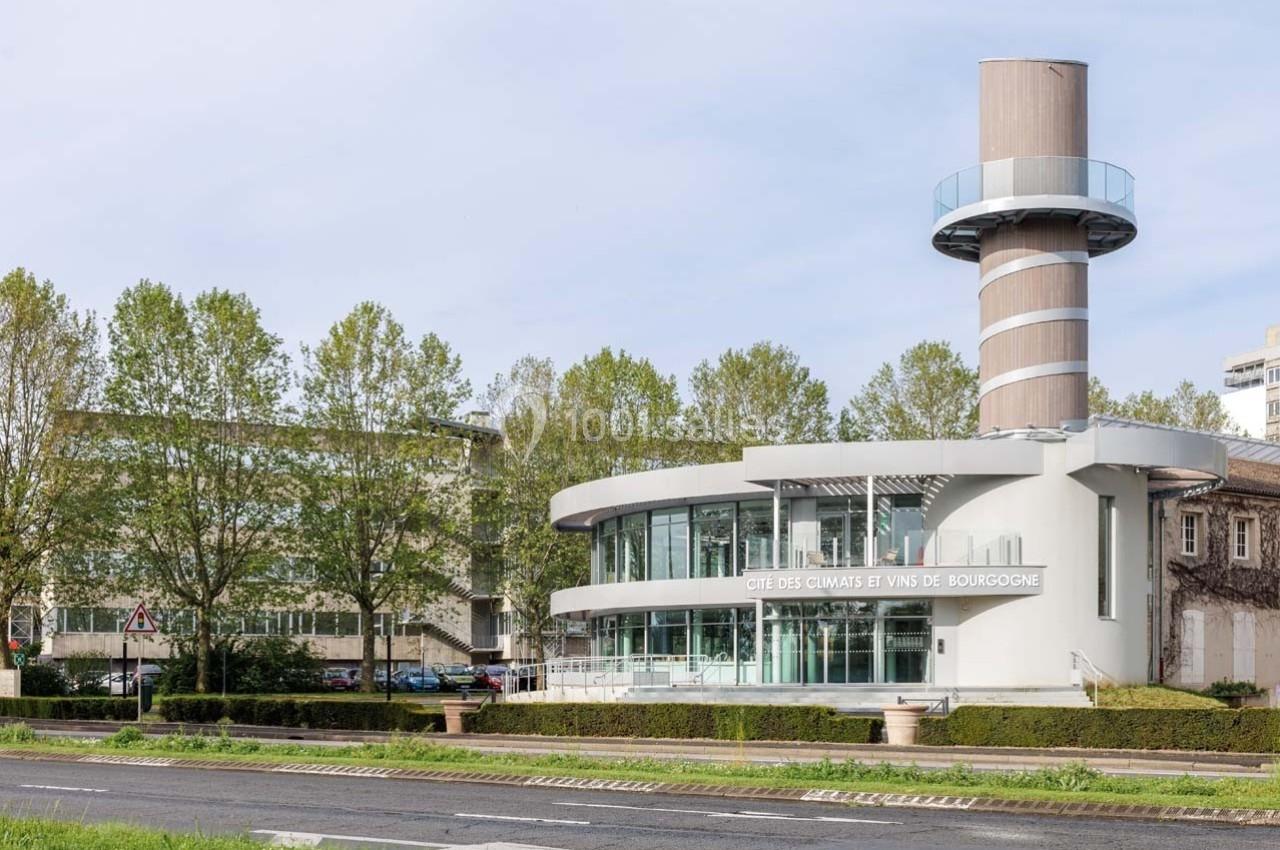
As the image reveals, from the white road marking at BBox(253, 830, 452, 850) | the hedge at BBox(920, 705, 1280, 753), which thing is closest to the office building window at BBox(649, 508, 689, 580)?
the hedge at BBox(920, 705, 1280, 753)

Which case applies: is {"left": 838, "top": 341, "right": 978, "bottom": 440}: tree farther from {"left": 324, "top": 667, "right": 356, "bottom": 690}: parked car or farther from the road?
the road

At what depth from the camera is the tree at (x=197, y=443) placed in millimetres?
62750

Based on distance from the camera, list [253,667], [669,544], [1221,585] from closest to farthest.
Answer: [669,544]
[1221,585]
[253,667]

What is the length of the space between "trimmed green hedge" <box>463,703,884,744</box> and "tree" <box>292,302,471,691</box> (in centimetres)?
2842

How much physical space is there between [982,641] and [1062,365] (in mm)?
9162

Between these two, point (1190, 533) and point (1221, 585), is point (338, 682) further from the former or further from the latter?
point (1221, 585)

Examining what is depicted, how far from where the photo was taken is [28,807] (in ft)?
62.0

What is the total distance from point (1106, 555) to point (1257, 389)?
112 meters

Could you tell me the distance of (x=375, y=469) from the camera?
217 ft

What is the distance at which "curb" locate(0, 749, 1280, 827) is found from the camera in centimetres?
1838

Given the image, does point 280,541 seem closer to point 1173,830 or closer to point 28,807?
point 28,807

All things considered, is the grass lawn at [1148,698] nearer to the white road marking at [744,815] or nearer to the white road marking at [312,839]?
the white road marking at [744,815]

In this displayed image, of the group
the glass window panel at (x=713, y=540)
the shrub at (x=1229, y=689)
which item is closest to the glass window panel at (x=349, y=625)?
→ the glass window panel at (x=713, y=540)

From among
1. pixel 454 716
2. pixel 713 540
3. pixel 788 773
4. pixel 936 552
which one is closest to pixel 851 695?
pixel 936 552
